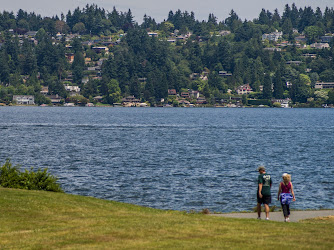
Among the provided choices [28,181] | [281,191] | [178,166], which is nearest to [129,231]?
[281,191]

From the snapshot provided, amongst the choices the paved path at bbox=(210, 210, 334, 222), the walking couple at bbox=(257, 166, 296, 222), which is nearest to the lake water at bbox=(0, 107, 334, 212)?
the paved path at bbox=(210, 210, 334, 222)

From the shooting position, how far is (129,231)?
19406mm

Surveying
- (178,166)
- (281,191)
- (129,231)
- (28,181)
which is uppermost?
(281,191)

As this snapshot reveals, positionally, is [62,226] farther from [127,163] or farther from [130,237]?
[127,163]

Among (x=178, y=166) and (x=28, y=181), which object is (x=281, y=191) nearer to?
(x=28, y=181)

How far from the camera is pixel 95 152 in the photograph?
79.8 metres

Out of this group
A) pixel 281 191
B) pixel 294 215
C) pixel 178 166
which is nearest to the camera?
pixel 281 191

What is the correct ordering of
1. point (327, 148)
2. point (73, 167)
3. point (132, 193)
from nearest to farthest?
point (132, 193)
point (73, 167)
point (327, 148)

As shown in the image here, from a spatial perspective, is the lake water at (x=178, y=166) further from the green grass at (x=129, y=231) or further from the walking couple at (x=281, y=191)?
the green grass at (x=129, y=231)

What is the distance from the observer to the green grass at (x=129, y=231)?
58.1 feet

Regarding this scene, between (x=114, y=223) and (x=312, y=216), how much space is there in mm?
10847

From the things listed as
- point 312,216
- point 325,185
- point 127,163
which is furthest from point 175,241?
point 127,163

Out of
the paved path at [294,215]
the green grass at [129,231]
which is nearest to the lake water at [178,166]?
the paved path at [294,215]

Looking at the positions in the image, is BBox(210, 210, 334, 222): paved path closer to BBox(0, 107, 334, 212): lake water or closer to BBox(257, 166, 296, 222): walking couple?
BBox(257, 166, 296, 222): walking couple
